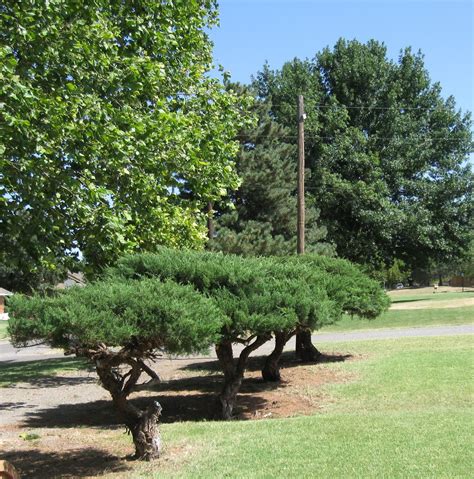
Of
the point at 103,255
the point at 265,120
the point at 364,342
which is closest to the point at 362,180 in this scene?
the point at 265,120

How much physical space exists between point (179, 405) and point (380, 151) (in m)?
24.8

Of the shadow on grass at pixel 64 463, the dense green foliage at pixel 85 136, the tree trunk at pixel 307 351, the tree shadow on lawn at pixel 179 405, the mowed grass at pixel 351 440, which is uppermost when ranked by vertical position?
the dense green foliage at pixel 85 136

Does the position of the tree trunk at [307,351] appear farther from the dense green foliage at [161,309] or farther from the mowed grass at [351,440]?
the dense green foliage at [161,309]

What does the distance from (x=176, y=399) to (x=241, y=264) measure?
17.4 ft

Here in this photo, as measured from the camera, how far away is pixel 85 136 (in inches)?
349

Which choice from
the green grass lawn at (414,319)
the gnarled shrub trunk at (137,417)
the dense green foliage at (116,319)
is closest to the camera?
the dense green foliage at (116,319)

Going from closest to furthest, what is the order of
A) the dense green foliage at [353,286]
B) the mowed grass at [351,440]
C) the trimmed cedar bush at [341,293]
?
the mowed grass at [351,440]
the trimmed cedar bush at [341,293]
the dense green foliage at [353,286]

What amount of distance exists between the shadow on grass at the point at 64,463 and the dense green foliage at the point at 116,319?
1542mm

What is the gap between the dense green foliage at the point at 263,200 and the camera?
23797 millimetres

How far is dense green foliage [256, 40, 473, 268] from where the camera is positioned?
3259 centimetres

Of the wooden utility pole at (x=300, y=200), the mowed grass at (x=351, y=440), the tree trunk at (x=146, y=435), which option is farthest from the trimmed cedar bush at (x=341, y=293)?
the tree trunk at (x=146, y=435)

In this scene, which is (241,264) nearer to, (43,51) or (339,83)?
(43,51)

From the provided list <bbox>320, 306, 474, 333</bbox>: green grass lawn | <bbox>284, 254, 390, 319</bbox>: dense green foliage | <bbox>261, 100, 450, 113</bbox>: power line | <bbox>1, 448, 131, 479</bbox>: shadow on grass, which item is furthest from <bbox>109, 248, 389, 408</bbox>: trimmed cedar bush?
<bbox>261, 100, 450, 113</bbox>: power line

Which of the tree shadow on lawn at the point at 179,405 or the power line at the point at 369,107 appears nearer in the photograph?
the tree shadow on lawn at the point at 179,405
